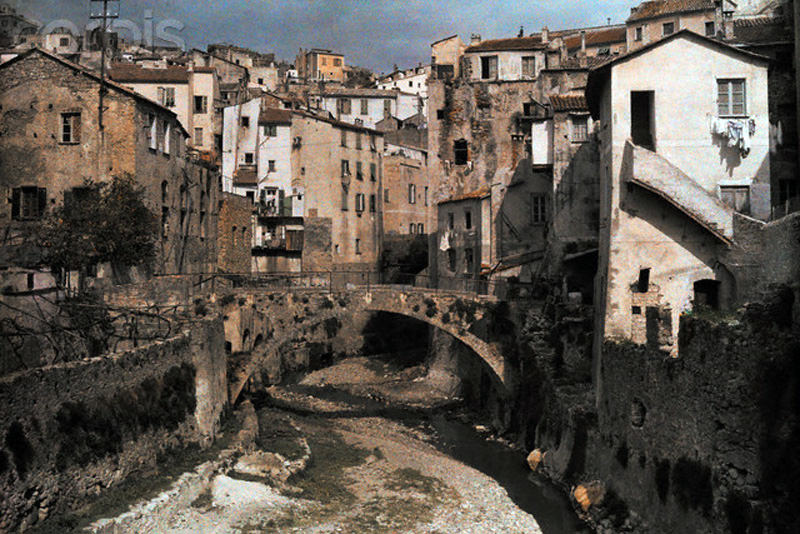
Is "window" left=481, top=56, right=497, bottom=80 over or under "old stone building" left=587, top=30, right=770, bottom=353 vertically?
over

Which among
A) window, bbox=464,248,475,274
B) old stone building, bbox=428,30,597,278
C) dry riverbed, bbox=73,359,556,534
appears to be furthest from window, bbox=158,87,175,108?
dry riverbed, bbox=73,359,556,534

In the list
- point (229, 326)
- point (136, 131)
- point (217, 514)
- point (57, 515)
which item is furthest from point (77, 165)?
point (57, 515)

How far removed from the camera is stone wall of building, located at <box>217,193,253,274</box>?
56.3m

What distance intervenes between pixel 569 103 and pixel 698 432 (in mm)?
25832

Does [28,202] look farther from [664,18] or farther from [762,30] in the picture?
[664,18]

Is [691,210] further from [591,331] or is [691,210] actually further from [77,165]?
[77,165]

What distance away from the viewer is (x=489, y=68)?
193 feet

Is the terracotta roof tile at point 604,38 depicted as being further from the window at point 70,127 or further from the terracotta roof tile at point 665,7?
the window at point 70,127

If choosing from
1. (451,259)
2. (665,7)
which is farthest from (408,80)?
(451,259)

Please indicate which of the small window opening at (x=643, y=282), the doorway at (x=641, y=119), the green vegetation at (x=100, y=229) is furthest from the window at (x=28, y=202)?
the small window opening at (x=643, y=282)

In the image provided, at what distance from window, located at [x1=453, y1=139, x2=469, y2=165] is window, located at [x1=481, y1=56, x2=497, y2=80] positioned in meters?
5.17

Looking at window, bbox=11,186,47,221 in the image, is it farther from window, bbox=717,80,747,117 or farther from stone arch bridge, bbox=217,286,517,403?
window, bbox=717,80,747,117

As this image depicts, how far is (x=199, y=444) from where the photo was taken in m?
30.2

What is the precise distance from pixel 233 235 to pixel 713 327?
42.6m
